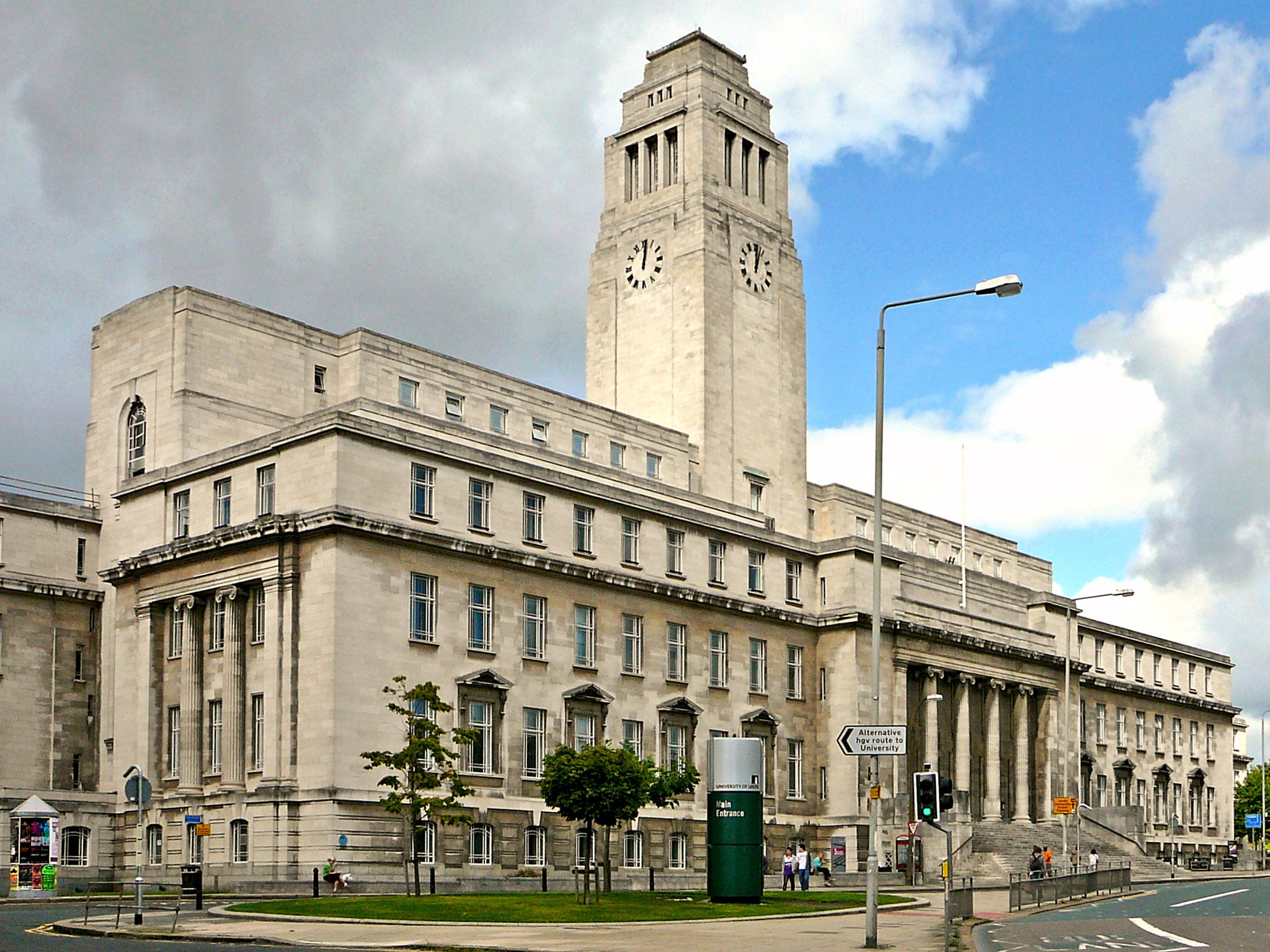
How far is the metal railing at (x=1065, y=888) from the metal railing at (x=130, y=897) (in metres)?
26.7

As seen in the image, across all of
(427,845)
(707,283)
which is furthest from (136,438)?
(707,283)

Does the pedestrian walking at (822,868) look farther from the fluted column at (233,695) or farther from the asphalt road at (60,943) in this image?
the asphalt road at (60,943)

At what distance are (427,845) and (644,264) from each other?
43407mm

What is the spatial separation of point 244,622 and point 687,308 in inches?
1436

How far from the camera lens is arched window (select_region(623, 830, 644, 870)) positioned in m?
73.4

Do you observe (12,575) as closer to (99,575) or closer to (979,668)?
(99,575)

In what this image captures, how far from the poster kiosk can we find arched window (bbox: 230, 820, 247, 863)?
751cm

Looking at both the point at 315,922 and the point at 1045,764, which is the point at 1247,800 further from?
the point at 315,922

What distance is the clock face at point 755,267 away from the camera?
315 feet

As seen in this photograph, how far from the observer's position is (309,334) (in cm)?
7794

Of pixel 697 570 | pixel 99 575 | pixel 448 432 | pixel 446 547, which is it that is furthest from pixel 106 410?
pixel 697 570

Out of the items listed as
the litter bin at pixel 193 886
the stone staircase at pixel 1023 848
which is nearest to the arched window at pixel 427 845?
the litter bin at pixel 193 886

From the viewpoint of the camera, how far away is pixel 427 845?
6431cm

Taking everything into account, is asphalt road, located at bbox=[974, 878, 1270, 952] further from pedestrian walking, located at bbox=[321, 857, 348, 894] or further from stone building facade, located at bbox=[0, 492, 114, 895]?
stone building facade, located at bbox=[0, 492, 114, 895]
